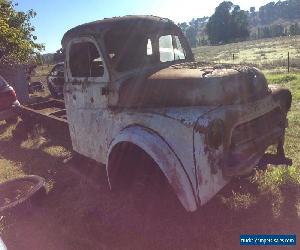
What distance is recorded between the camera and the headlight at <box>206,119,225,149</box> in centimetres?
344

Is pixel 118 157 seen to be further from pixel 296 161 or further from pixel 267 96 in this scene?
pixel 296 161

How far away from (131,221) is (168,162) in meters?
1.12

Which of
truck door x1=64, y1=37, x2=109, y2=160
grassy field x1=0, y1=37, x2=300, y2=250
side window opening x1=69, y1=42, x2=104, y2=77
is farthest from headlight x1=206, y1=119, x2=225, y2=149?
side window opening x1=69, y1=42, x2=104, y2=77

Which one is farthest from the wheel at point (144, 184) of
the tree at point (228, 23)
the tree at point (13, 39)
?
Result: the tree at point (228, 23)

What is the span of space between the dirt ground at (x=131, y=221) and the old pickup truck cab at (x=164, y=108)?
17.3 inches

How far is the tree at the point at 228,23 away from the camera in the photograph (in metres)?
98.9

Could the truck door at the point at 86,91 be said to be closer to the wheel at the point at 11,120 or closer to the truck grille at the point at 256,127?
the truck grille at the point at 256,127

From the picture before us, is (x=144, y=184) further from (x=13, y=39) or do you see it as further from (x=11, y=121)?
(x=13, y=39)

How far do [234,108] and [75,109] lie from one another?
244cm

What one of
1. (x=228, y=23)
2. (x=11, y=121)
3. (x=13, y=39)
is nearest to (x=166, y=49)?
(x=11, y=121)

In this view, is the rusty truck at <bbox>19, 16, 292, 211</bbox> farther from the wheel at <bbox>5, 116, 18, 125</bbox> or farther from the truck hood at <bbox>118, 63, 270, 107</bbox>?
the wheel at <bbox>5, 116, 18, 125</bbox>

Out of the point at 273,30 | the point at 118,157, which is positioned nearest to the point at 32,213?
the point at 118,157

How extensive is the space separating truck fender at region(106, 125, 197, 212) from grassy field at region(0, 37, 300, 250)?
0.61 meters

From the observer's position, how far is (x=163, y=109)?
3906 millimetres
